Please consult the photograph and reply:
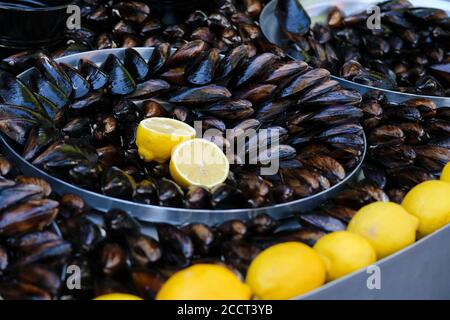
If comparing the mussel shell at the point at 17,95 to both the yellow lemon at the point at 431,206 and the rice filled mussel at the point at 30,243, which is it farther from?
the yellow lemon at the point at 431,206

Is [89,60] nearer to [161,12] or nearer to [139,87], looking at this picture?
[139,87]

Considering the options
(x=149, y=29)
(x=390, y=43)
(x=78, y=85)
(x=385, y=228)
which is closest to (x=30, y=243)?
(x=78, y=85)

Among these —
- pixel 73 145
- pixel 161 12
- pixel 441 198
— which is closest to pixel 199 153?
pixel 73 145

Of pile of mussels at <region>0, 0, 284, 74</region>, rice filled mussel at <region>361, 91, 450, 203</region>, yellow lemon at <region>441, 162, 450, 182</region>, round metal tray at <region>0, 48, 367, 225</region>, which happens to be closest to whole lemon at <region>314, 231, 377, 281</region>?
round metal tray at <region>0, 48, 367, 225</region>

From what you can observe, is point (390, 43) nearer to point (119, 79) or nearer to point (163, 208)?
point (119, 79)

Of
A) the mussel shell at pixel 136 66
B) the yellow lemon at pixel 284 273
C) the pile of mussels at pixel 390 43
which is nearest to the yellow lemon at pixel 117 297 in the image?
the yellow lemon at pixel 284 273

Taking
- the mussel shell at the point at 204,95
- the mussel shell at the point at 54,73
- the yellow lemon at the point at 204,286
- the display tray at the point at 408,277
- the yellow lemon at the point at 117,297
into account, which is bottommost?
the display tray at the point at 408,277
